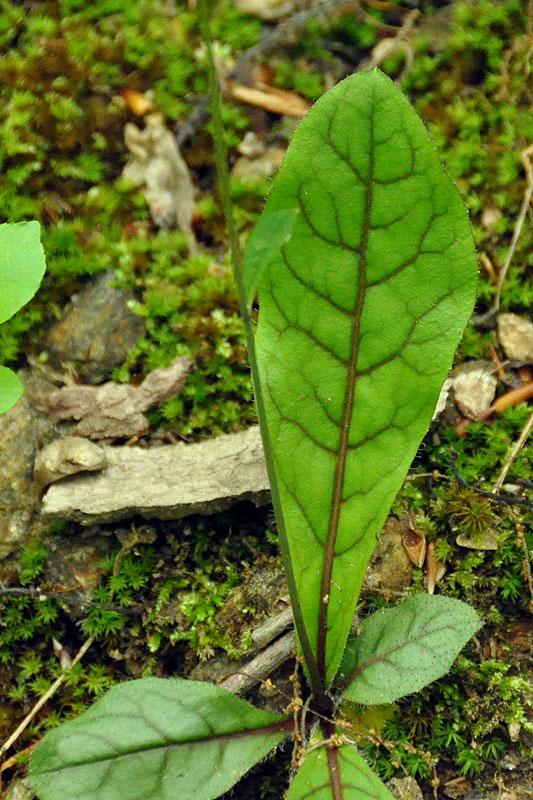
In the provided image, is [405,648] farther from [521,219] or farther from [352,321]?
[521,219]

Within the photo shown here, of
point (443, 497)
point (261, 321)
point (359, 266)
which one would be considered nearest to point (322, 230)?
point (359, 266)

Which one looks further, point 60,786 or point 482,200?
point 482,200

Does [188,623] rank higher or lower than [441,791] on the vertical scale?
higher

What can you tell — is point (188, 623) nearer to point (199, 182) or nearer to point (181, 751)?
point (181, 751)

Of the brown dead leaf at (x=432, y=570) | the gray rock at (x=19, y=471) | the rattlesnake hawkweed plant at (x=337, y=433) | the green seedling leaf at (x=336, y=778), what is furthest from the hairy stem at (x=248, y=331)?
the gray rock at (x=19, y=471)

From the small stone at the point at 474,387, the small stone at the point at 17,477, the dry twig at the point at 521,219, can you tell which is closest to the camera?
the small stone at the point at 17,477

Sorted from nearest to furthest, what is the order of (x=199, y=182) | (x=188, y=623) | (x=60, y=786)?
(x=60, y=786) → (x=188, y=623) → (x=199, y=182)

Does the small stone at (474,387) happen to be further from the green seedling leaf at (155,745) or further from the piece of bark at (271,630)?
the green seedling leaf at (155,745)

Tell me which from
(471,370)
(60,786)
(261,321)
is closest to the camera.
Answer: (60,786)

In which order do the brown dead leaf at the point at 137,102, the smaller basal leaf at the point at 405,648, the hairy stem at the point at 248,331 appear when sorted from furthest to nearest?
the brown dead leaf at the point at 137,102 → the smaller basal leaf at the point at 405,648 → the hairy stem at the point at 248,331
